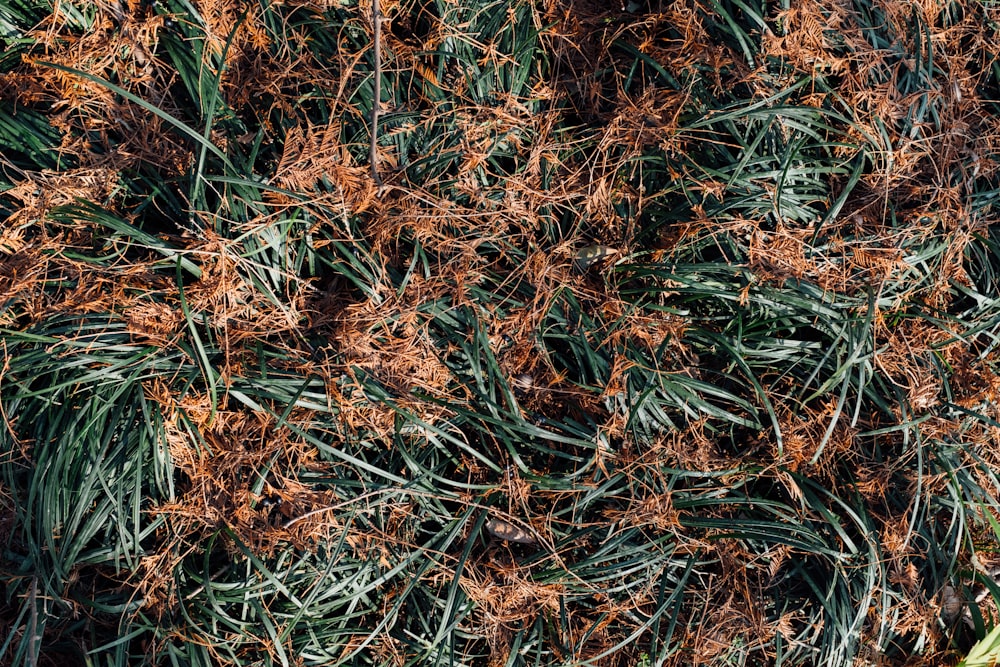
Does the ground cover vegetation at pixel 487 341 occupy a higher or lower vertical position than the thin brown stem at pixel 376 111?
lower

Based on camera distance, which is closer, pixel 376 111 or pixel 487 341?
pixel 376 111

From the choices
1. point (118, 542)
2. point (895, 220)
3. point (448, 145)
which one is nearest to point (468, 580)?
point (118, 542)

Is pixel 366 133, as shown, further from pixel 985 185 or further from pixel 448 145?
pixel 985 185

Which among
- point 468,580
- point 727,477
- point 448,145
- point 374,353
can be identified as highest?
point 448,145

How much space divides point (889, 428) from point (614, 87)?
1.08m

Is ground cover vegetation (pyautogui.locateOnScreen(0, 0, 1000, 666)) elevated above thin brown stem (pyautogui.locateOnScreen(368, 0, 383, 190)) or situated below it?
below

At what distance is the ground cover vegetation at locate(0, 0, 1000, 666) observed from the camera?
156 centimetres

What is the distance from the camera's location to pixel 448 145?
1.66m

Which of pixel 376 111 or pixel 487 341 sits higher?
pixel 376 111

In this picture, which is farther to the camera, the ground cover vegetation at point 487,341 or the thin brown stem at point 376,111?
the ground cover vegetation at point 487,341

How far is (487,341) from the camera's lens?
158 centimetres

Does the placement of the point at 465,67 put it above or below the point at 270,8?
below

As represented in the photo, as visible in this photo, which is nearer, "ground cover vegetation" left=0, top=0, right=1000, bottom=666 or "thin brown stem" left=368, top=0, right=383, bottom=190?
"thin brown stem" left=368, top=0, right=383, bottom=190

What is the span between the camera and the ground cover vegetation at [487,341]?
1564mm
